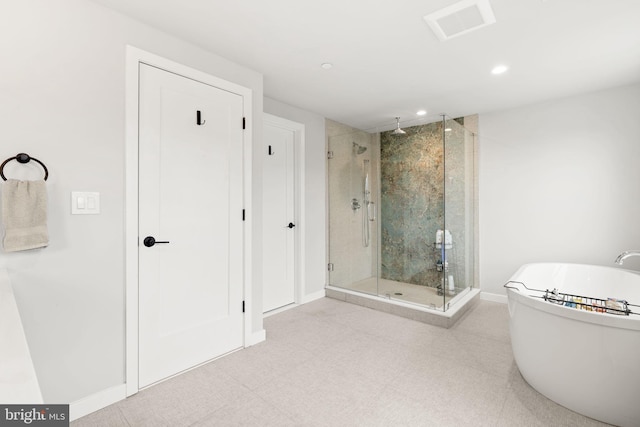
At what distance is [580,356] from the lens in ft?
5.77

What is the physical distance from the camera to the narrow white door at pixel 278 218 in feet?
11.5

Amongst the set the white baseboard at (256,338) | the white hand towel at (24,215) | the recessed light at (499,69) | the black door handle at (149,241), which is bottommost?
the white baseboard at (256,338)

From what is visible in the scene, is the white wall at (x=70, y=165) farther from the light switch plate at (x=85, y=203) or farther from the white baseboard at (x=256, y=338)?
the white baseboard at (x=256, y=338)

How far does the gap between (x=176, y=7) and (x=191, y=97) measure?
572 mm

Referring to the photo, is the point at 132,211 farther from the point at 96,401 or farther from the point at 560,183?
the point at 560,183

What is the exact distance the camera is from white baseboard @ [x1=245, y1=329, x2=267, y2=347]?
2.65 meters

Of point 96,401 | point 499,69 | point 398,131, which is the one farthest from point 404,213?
point 96,401

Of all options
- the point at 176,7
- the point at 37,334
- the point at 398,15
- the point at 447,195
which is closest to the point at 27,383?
the point at 37,334

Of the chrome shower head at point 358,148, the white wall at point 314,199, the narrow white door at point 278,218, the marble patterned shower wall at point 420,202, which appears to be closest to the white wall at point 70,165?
the narrow white door at point 278,218

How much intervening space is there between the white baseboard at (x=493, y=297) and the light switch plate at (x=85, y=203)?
13.7 ft

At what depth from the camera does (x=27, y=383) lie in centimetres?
59

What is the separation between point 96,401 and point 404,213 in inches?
135

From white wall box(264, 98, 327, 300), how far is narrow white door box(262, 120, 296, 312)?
0.20 meters

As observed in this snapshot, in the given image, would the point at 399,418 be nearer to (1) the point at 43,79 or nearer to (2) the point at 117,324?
(2) the point at 117,324
